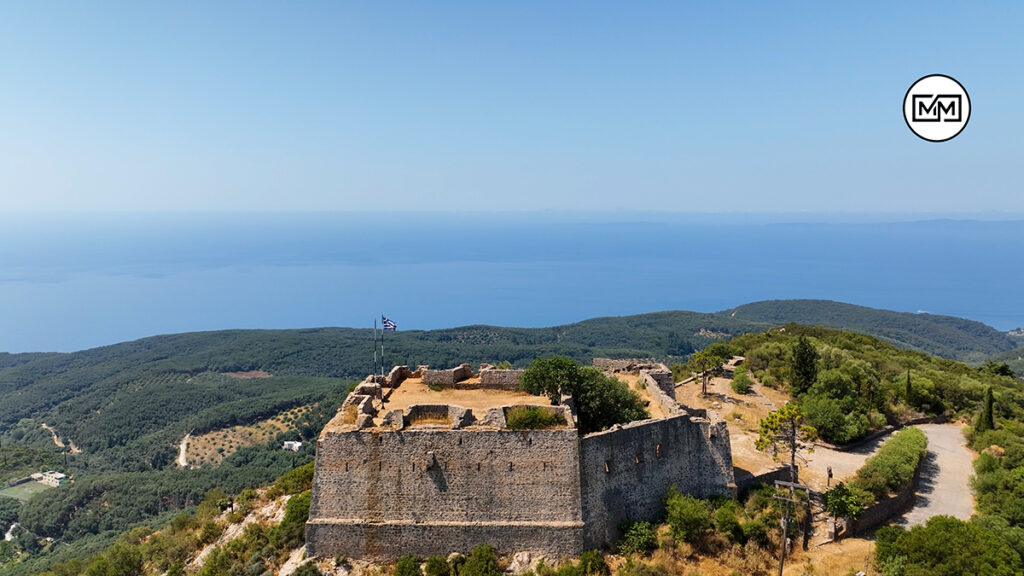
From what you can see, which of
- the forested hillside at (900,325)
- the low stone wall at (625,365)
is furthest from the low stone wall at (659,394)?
the forested hillside at (900,325)

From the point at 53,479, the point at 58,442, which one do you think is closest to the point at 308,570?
the point at 53,479

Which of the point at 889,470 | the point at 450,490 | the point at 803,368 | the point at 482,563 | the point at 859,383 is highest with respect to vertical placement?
the point at 450,490

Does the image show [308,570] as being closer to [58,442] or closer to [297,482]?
[297,482]

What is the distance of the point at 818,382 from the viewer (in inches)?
1336

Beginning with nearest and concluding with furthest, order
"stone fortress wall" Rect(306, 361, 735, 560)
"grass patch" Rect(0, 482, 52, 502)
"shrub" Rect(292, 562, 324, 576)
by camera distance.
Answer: "shrub" Rect(292, 562, 324, 576) < "stone fortress wall" Rect(306, 361, 735, 560) < "grass patch" Rect(0, 482, 52, 502)

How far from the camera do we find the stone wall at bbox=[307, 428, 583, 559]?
18781 millimetres

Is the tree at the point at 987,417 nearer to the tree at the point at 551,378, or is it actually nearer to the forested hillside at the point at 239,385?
the forested hillside at the point at 239,385

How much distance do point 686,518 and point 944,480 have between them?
1813 centimetres

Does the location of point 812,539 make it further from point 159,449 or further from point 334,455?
point 159,449

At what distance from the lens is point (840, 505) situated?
22125 mm

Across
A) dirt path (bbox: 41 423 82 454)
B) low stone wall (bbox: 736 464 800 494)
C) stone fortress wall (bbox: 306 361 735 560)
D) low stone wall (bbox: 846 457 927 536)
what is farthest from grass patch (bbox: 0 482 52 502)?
low stone wall (bbox: 846 457 927 536)

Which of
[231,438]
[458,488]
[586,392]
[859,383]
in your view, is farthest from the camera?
[231,438]

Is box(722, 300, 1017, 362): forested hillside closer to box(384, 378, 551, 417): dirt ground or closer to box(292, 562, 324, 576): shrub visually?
box(384, 378, 551, 417): dirt ground

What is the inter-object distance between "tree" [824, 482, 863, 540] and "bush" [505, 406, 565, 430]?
12339 mm
